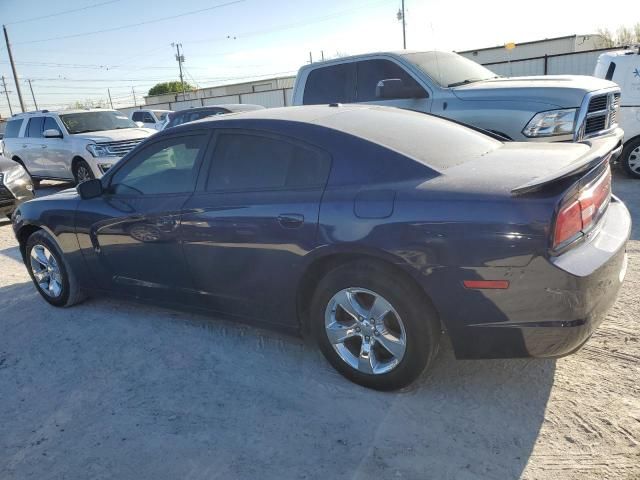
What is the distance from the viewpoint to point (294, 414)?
115 inches

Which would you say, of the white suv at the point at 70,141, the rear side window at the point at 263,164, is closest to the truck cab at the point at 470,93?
the rear side window at the point at 263,164

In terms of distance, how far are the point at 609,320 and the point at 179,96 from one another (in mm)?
46734

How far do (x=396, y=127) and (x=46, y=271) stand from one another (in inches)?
137

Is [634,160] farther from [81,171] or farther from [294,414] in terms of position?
[81,171]

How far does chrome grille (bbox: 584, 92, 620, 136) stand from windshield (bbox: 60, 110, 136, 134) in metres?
9.79

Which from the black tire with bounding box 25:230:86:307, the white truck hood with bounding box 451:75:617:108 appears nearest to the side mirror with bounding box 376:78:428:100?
the white truck hood with bounding box 451:75:617:108

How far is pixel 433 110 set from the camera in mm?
6719

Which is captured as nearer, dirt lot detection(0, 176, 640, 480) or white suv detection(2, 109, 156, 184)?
dirt lot detection(0, 176, 640, 480)

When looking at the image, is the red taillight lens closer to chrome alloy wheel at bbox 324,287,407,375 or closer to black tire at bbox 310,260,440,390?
black tire at bbox 310,260,440,390

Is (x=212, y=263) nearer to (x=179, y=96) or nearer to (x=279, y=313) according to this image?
(x=279, y=313)

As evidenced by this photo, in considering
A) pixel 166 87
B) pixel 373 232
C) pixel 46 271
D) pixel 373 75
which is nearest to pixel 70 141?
pixel 373 75

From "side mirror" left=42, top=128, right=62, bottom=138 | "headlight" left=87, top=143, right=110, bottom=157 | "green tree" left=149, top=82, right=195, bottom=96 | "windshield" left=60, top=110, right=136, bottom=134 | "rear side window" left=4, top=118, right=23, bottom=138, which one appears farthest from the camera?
"green tree" left=149, top=82, right=195, bottom=96

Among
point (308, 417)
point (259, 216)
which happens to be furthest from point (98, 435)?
point (259, 216)

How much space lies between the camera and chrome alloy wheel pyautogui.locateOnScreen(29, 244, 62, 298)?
4.70 meters
